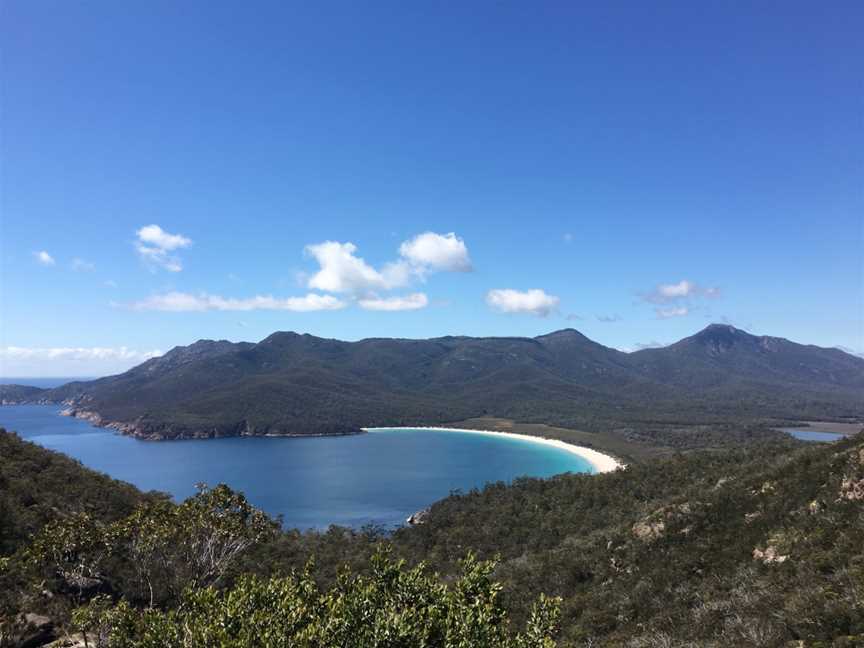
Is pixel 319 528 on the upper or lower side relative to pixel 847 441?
lower

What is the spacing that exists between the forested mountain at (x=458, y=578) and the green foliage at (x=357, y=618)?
0.17 feet

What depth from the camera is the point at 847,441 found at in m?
37.5

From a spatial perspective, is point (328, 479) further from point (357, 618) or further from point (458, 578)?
point (357, 618)

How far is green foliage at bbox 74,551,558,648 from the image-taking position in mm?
11695

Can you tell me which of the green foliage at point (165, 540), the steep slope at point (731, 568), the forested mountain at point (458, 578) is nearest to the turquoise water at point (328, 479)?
the forested mountain at point (458, 578)

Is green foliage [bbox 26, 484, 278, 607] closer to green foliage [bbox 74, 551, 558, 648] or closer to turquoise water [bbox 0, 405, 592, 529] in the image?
green foliage [bbox 74, 551, 558, 648]

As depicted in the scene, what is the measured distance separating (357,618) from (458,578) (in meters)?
18.2

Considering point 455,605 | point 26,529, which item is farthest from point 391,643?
point 26,529

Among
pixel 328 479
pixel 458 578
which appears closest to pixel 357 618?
pixel 458 578

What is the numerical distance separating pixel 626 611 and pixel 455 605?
22.7 metres

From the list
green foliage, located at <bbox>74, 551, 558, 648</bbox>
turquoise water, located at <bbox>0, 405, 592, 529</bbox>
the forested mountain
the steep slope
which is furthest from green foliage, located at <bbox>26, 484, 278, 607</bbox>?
turquoise water, located at <bbox>0, 405, 592, 529</bbox>

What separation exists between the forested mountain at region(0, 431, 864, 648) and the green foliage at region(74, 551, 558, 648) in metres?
0.05

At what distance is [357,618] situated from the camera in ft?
40.6

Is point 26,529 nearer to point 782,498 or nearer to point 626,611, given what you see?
point 626,611
